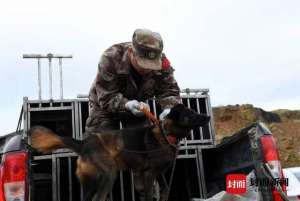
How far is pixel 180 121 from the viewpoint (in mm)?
3188

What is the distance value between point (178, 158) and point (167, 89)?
0.74 meters

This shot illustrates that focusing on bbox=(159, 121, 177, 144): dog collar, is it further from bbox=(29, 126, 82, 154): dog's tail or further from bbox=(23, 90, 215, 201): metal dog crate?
bbox=(23, 90, 215, 201): metal dog crate

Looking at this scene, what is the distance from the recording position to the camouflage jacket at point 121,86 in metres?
3.46

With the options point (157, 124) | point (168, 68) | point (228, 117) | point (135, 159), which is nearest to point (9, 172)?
point (135, 159)

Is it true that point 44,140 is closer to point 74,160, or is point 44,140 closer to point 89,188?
point 89,188

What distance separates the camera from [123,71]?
3455mm

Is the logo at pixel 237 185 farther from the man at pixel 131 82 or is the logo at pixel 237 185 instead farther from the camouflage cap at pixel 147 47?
the camouflage cap at pixel 147 47

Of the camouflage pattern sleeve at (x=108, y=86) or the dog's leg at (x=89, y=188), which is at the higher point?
the camouflage pattern sleeve at (x=108, y=86)

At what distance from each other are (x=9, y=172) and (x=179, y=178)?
1889mm

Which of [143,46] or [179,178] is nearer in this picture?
[143,46]

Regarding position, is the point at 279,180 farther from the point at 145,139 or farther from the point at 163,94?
the point at 163,94

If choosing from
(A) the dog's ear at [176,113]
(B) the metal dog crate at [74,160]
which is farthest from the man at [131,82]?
(B) the metal dog crate at [74,160]

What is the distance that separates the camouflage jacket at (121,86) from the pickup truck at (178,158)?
536mm

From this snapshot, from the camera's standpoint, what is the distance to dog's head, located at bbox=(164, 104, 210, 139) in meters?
3.19
